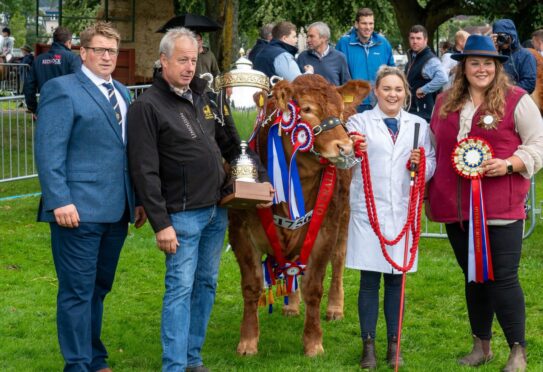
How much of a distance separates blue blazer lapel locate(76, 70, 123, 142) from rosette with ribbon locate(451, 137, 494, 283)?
6.80 feet

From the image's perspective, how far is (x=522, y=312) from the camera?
5.75m

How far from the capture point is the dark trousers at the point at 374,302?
5926mm

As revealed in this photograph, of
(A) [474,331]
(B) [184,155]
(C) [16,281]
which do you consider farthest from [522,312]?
(C) [16,281]

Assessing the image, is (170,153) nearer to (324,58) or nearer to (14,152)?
(324,58)

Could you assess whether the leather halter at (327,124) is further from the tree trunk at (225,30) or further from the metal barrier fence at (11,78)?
the metal barrier fence at (11,78)

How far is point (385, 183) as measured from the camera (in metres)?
5.77

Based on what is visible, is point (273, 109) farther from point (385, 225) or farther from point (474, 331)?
point (474, 331)

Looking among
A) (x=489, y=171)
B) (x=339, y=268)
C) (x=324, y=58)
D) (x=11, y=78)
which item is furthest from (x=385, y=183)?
(x=11, y=78)

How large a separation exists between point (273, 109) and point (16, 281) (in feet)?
Result: 11.2

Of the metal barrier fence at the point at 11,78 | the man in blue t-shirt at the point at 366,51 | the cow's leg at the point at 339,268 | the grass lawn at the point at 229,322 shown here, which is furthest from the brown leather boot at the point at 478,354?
the metal barrier fence at the point at 11,78

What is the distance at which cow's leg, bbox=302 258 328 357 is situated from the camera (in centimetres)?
630

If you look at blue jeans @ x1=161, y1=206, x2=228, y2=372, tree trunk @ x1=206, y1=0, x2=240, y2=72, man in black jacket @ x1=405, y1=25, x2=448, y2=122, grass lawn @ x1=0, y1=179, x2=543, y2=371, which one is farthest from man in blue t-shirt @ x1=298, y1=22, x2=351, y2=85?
tree trunk @ x1=206, y1=0, x2=240, y2=72

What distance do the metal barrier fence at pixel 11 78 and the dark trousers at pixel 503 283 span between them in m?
21.7

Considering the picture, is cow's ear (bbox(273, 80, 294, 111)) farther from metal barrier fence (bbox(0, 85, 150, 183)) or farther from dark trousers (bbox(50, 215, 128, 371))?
metal barrier fence (bbox(0, 85, 150, 183))
